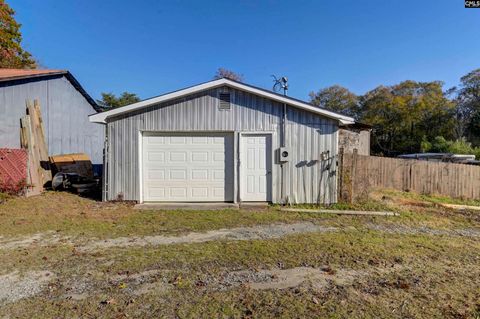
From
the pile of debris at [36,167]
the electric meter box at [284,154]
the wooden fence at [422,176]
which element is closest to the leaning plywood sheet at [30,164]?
the pile of debris at [36,167]

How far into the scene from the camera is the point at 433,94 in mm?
35969

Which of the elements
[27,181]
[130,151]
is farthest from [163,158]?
[27,181]

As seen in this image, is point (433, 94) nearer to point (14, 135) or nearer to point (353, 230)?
point (353, 230)

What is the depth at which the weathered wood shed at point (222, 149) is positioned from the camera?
27.5 ft

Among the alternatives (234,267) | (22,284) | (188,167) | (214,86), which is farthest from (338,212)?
(22,284)

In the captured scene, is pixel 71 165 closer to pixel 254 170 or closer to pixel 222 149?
pixel 222 149

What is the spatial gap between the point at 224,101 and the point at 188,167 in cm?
217

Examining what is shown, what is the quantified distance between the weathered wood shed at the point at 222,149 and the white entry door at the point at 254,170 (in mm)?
29

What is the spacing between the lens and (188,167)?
8.54m

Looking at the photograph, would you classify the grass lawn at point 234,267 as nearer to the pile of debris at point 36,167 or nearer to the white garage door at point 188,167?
the white garage door at point 188,167

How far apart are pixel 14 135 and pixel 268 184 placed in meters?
9.62

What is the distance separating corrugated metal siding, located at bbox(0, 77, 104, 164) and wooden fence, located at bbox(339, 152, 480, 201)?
1270 centimetres

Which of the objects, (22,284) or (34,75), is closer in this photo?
(22,284)

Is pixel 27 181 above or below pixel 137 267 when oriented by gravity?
above
